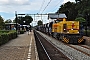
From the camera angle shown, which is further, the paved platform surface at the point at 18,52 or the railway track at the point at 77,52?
the railway track at the point at 77,52

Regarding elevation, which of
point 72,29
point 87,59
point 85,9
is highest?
point 85,9

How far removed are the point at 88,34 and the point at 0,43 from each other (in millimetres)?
→ 21465

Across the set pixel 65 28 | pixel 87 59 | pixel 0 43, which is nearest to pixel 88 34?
pixel 65 28

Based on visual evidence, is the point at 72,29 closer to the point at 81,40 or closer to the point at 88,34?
the point at 81,40

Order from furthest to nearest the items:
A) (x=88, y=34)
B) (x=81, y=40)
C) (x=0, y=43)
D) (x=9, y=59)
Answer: (x=88, y=34), (x=81, y=40), (x=0, y=43), (x=9, y=59)

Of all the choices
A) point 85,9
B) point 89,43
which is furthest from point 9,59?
point 85,9

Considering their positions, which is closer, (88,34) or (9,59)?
(9,59)

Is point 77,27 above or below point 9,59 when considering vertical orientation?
above

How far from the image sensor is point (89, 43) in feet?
85.1

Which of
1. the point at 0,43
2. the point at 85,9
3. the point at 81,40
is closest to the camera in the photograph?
the point at 0,43

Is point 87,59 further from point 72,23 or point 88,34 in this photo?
point 88,34

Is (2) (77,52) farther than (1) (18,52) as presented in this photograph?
Yes

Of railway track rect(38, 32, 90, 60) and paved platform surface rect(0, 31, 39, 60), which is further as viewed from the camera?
railway track rect(38, 32, 90, 60)

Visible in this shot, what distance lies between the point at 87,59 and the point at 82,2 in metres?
55.7
